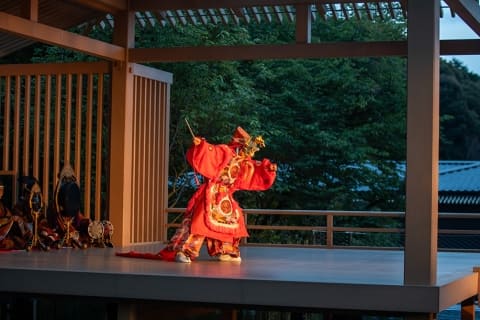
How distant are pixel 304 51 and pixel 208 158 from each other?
2.18 metres

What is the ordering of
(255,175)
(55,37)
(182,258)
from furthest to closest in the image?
(55,37), (255,175), (182,258)

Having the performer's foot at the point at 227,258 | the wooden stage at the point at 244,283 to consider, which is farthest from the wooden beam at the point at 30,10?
the performer's foot at the point at 227,258

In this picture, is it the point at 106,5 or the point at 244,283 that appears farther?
the point at 106,5

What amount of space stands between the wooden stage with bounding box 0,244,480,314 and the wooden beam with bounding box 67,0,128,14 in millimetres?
2742

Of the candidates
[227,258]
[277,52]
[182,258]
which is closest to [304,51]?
[277,52]

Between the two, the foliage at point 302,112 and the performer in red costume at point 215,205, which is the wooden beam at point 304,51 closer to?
the performer in red costume at point 215,205

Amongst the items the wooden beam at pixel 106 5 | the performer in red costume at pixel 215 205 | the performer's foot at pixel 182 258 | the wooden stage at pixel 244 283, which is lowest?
the wooden stage at pixel 244 283

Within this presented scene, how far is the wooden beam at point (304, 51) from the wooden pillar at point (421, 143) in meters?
3.30

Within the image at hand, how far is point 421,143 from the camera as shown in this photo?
5.95 meters

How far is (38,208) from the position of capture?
28.8 feet

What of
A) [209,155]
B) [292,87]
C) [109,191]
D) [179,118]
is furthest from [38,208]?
[292,87]

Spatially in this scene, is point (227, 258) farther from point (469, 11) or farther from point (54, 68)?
point (54, 68)

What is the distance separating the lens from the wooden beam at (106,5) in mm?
9406

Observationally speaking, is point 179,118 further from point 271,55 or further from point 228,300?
point 228,300
